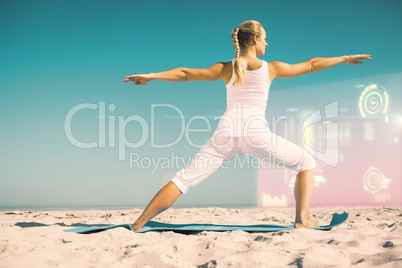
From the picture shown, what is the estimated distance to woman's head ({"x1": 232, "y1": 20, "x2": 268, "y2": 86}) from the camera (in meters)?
3.46

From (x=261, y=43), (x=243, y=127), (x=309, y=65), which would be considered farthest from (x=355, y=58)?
(x=243, y=127)

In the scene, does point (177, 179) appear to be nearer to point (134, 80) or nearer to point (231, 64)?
point (134, 80)

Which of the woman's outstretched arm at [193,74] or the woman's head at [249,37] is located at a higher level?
the woman's head at [249,37]

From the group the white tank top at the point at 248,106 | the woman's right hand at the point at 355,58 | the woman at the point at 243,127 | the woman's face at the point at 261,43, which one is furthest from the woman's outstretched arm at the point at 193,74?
the woman's right hand at the point at 355,58

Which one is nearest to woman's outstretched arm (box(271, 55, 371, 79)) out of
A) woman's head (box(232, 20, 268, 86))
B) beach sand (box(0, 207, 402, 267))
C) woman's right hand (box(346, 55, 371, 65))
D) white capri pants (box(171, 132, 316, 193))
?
woman's right hand (box(346, 55, 371, 65))

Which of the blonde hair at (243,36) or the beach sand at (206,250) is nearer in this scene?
the beach sand at (206,250)

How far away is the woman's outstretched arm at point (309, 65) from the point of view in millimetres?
3592

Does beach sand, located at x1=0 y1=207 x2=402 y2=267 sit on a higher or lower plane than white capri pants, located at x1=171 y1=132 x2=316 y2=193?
lower

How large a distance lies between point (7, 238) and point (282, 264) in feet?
8.18

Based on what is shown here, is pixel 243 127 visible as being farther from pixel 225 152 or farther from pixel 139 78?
pixel 139 78

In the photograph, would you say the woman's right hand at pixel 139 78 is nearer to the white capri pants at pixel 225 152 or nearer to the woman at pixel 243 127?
the woman at pixel 243 127

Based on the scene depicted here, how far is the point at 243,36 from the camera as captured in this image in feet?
11.6

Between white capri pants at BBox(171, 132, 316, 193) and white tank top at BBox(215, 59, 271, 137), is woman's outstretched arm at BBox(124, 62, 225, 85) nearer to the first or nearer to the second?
white tank top at BBox(215, 59, 271, 137)

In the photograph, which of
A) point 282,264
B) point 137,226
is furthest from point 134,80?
point 282,264
